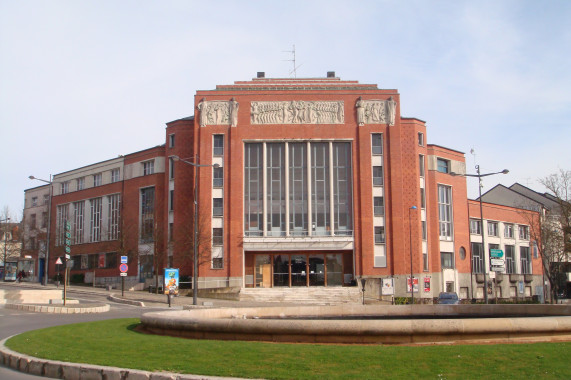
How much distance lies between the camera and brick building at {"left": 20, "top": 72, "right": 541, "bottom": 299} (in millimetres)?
55781

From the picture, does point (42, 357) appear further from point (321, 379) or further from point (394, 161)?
point (394, 161)

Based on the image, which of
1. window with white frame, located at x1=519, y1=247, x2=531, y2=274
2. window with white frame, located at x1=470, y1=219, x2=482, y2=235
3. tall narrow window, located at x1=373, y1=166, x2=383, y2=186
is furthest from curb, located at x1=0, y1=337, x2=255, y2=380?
window with white frame, located at x1=519, y1=247, x2=531, y2=274

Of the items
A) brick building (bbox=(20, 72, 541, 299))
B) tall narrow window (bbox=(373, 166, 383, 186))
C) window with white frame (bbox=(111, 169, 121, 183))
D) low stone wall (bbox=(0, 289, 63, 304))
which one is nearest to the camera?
low stone wall (bbox=(0, 289, 63, 304))

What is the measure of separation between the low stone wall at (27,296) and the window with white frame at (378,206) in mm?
29854

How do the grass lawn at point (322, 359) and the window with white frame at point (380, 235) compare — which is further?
the window with white frame at point (380, 235)

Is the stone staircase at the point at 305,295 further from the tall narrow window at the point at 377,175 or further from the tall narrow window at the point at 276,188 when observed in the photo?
the tall narrow window at the point at 377,175

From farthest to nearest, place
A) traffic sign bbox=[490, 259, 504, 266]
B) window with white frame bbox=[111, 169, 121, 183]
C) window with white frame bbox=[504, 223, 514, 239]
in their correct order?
window with white frame bbox=[504, 223, 514, 239]
window with white frame bbox=[111, 169, 121, 183]
traffic sign bbox=[490, 259, 504, 266]

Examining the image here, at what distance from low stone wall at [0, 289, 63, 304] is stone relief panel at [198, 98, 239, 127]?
79.4 ft

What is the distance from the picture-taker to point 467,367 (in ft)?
32.9

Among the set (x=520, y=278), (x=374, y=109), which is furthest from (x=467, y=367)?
(x=520, y=278)

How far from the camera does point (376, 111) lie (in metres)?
57.9

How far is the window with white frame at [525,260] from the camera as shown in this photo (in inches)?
2940

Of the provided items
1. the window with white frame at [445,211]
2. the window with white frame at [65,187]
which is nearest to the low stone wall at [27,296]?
the window with white frame at [445,211]

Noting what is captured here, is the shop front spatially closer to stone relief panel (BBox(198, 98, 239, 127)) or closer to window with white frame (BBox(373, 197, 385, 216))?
window with white frame (BBox(373, 197, 385, 216))
